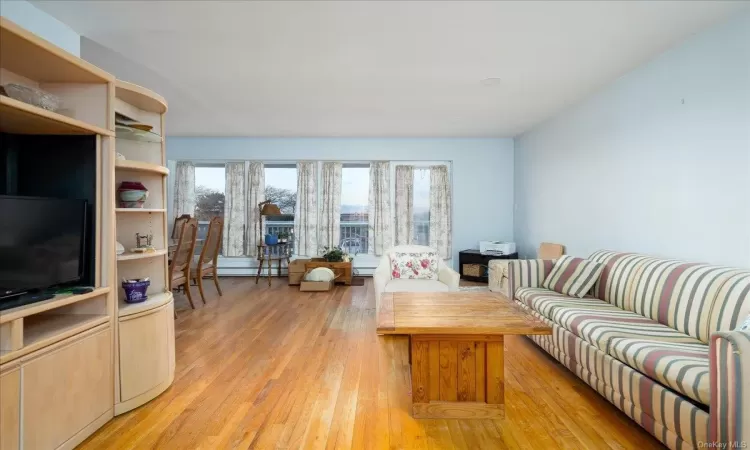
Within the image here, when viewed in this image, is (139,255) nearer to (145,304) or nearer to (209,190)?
(145,304)

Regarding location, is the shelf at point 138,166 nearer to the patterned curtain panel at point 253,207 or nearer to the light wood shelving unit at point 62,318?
the light wood shelving unit at point 62,318

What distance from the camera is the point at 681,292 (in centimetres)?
240

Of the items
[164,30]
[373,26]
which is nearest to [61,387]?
[164,30]

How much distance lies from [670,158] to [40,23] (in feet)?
16.3

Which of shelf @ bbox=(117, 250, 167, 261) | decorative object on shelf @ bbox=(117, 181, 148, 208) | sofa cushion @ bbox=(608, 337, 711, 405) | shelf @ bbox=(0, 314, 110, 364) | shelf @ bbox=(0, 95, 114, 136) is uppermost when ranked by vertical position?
shelf @ bbox=(0, 95, 114, 136)

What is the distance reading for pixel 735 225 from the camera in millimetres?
2479

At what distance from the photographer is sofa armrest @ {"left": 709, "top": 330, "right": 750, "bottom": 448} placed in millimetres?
1408

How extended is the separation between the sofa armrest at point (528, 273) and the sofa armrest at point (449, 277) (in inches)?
23.0

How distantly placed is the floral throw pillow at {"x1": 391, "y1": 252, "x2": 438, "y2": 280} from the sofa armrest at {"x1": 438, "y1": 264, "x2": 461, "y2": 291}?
0.32 ft

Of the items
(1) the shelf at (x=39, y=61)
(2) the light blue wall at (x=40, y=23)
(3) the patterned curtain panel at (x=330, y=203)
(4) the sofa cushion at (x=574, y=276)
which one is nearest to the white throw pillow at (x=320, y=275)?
(3) the patterned curtain panel at (x=330, y=203)

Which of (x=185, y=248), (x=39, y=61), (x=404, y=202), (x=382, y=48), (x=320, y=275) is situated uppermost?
(x=382, y=48)

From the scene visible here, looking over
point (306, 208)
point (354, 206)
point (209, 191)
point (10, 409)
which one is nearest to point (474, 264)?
point (354, 206)

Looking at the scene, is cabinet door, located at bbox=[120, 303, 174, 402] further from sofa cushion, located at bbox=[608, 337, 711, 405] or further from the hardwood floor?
sofa cushion, located at bbox=[608, 337, 711, 405]

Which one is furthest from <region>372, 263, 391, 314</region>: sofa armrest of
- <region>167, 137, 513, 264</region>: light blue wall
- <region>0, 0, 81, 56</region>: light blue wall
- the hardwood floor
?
<region>0, 0, 81, 56</region>: light blue wall
